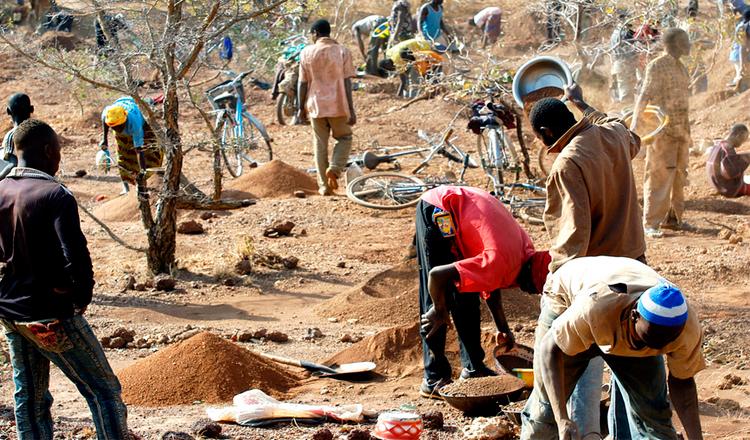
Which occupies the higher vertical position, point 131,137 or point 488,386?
point 131,137

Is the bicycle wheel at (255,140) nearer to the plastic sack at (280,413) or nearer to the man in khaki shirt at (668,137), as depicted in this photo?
the man in khaki shirt at (668,137)

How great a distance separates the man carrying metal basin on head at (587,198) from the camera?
4305 millimetres

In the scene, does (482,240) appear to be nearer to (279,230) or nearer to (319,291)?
(319,291)

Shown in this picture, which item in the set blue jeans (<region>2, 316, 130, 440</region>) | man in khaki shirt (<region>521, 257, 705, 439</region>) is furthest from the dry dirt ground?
man in khaki shirt (<region>521, 257, 705, 439</region>)

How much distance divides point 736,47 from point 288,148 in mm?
7184

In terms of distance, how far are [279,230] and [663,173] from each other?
3597 millimetres

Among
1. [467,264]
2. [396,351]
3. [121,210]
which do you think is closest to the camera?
[467,264]

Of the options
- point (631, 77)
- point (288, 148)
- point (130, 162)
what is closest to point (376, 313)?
point (130, 162)

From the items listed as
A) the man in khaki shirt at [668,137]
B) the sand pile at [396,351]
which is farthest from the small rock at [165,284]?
the man in khaki shirt at [668,137]

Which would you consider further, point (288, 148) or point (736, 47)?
point (736, 47)

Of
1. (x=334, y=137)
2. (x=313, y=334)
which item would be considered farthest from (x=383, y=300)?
(x=334, y=137)

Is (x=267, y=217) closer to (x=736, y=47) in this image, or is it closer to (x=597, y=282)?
(x=597, y=282)

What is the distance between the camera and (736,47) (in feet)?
55.5

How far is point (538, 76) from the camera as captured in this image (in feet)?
33.2
